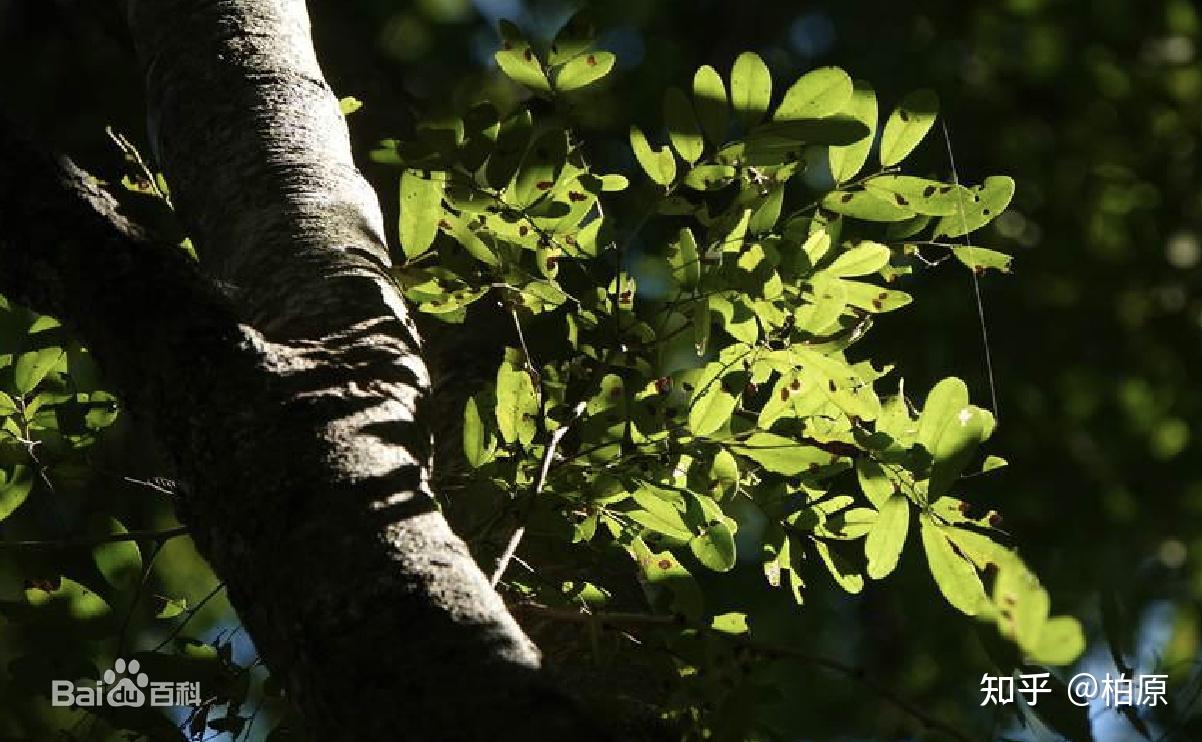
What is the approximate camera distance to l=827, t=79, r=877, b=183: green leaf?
48.2 inches

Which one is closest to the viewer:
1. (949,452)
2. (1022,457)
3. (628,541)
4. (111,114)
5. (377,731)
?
(377,731)

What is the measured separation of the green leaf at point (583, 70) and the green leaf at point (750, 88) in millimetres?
129

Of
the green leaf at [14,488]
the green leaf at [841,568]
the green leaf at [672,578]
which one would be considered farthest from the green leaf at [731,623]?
the green leaf at [14,488]

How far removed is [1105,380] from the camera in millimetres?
3096

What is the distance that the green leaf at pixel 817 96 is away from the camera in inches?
46.6

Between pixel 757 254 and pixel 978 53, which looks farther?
pixel 978 53

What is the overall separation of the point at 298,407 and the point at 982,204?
28.8 inches

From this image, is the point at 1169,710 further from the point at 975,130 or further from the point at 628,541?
the point at 975,130

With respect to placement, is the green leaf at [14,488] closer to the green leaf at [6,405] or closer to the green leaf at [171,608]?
the green leaf at [6,405]

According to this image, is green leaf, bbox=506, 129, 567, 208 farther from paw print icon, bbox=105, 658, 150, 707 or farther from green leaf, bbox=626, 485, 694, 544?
paw print icon, bbox=105, 658, 150, 707

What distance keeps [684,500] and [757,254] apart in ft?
0.80

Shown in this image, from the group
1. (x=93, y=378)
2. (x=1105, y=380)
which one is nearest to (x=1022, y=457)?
(x=1105, y=380)

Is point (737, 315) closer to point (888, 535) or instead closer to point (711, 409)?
point (711, 409)

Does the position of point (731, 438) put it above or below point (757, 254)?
below
